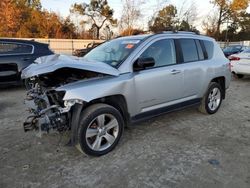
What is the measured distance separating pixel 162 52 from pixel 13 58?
4976 millimetres

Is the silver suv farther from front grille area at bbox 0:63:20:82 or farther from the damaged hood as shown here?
front grille area at bbox 0:63:20:82

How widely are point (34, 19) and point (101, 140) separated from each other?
30599mm

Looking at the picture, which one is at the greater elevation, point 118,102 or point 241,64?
point 241,64

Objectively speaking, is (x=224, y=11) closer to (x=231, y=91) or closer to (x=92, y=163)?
(x=231, y=91)

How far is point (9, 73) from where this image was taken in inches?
290

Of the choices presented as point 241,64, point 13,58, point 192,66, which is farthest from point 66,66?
point 241,64

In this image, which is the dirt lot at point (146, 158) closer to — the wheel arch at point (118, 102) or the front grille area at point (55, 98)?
the wheel arch at point (118, 102)

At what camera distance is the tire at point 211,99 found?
532 centimetres

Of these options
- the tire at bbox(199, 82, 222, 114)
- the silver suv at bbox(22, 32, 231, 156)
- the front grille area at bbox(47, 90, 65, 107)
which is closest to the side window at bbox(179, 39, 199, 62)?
the silver suv at bbox(22, 32, 231, 156)

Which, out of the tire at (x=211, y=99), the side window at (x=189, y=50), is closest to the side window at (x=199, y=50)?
the side window at (x=189, y=50)

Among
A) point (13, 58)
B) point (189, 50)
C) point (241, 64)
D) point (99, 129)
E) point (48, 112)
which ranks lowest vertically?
point (99, 129)

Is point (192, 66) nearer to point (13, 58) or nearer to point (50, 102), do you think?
point (50, 102)

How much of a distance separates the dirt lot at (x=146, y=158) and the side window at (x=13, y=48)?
303 centimetres

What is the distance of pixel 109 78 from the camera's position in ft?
11.7
